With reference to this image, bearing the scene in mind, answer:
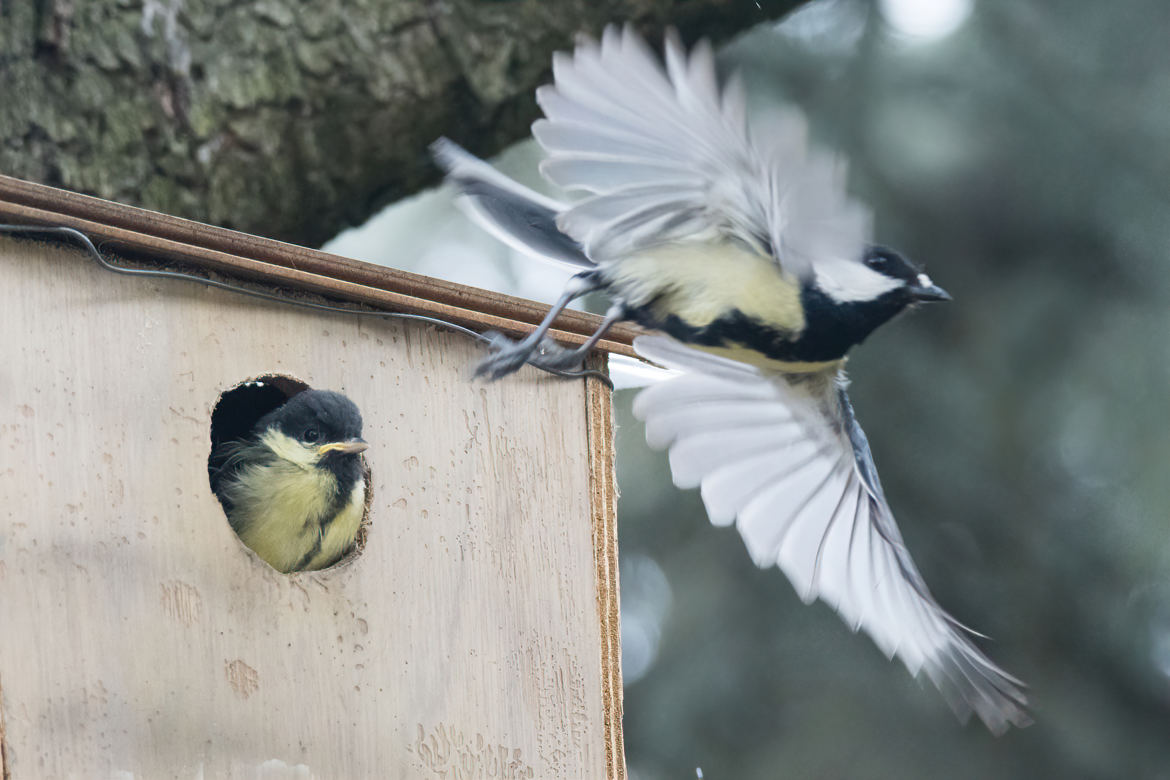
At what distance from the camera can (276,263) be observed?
122cm

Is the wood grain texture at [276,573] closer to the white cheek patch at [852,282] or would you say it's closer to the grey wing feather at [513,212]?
the grey wing feather at [513,212]

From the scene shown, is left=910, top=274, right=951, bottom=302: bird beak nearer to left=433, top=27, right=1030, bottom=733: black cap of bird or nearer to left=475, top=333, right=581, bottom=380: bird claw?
left=433, top=27, right=1030, bottom=733: black cap of bird

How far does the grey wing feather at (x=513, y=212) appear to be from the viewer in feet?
3.99

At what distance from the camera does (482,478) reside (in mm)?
1349

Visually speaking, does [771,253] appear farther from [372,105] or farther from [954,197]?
[954,197]

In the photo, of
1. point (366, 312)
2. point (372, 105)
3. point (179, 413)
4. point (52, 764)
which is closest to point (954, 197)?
point (372, 105)

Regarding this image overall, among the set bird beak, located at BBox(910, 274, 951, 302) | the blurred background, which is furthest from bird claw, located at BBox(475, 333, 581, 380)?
the blurred background

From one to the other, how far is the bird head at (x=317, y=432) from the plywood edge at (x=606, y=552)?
0.27 m

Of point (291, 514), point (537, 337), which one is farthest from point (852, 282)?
point (291, 514)

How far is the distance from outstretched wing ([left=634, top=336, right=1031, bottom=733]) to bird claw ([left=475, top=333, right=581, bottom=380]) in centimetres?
11

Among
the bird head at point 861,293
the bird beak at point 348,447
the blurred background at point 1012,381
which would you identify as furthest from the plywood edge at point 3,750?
the blurred background at point 1012,381

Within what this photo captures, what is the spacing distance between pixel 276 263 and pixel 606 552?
49 centimetres

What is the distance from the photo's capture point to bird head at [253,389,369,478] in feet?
4.20

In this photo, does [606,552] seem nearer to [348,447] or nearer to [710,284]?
[348,447]
